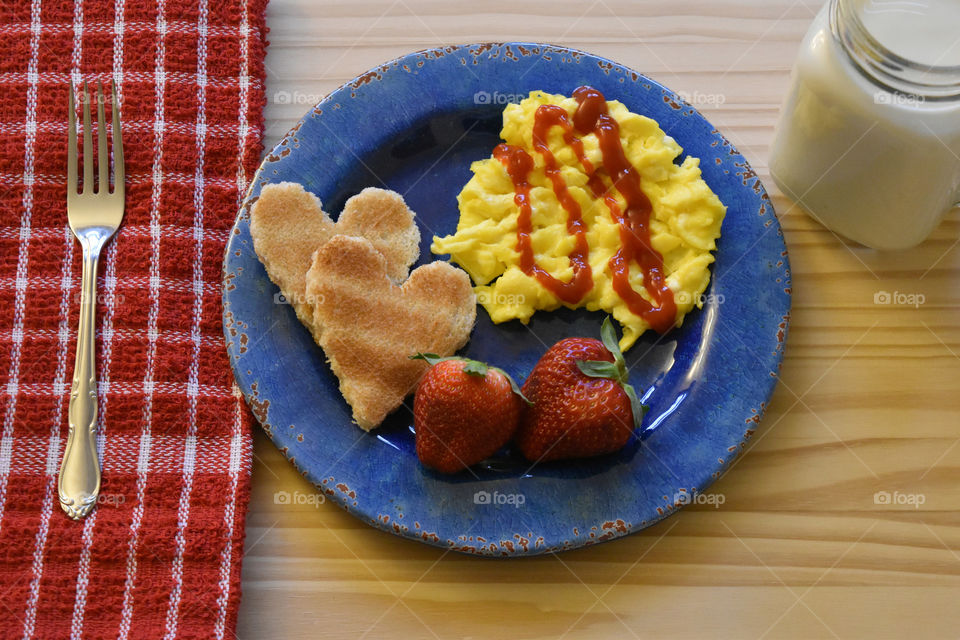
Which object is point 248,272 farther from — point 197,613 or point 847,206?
point 847,206

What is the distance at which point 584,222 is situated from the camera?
7.99 ft

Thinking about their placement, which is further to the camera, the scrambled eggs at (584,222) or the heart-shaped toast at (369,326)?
the scrambled eggs at (584,222)

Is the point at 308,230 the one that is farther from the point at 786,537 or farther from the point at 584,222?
the point at 786,537

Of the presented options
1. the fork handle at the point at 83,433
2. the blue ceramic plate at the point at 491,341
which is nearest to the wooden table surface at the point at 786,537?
the blue ceramic plate at the point at 491,341

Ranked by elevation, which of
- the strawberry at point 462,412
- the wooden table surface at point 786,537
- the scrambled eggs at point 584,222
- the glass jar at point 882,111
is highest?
the glass jar at point 882,111

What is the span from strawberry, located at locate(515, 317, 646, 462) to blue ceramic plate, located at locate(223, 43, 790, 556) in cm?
A: 11

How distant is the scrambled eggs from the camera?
2.34 m

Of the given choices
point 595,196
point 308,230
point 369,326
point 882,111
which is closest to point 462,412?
point 369,326

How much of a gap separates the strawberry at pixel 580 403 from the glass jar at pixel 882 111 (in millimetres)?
748

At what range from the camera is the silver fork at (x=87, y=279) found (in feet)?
6.98

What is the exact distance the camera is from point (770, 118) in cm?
265

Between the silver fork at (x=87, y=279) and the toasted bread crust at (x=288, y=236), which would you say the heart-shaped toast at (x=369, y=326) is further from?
the silver fork at (x=87, y=279)

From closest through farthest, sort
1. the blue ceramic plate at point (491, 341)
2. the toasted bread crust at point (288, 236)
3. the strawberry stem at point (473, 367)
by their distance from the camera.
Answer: the strawberry stem at point (473, 367) → the blue ceramic plate at point (491, 341) → the toasted bread crust at point (288, 236)

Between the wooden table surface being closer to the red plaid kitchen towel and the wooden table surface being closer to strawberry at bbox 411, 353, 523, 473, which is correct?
the red plaid kitchen towel
